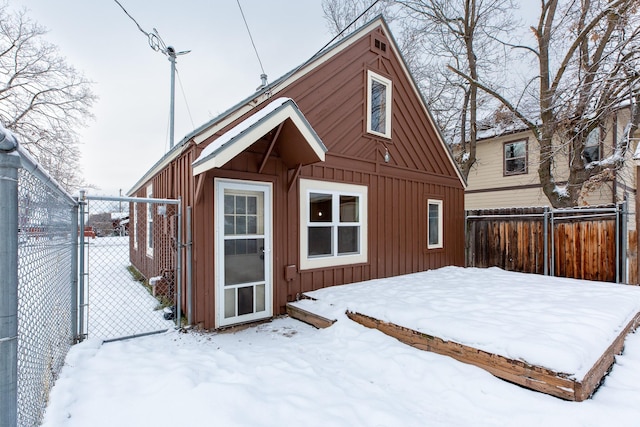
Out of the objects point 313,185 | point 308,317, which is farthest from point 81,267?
point 313,185

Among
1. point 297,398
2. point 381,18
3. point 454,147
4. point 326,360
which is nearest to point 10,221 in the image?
point 297,398

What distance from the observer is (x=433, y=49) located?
1278 cm

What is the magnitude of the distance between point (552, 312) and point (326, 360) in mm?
2929

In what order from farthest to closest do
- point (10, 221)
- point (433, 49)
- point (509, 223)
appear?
point (433, 49)
point (509, 223)
point (10, 221)

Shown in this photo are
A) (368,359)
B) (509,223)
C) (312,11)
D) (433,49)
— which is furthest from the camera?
(433,49)

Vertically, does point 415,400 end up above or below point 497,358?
below

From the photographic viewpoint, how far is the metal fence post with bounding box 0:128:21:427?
1.28 meters

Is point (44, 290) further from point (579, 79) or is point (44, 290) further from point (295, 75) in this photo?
point (579, 79)

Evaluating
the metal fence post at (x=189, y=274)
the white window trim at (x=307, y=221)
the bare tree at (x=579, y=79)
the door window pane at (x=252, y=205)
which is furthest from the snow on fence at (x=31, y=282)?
the bare tree at (x=579, y=79)

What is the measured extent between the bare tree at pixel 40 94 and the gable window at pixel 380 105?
566 inches

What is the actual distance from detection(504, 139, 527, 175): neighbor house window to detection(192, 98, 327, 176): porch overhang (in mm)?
11366

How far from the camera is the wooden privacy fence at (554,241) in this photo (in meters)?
6.79

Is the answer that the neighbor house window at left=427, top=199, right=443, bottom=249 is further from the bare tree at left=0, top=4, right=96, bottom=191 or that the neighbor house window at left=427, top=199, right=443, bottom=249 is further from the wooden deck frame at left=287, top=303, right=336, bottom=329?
the bare tree at left=0, top=4, right=96, bottom=191

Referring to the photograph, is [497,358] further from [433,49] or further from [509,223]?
[433,49]
